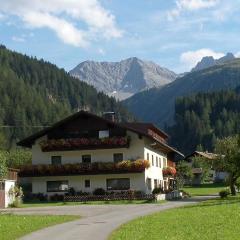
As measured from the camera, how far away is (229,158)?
2276 inches

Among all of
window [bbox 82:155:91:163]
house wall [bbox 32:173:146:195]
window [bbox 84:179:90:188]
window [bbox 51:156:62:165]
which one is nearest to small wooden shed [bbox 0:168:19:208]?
house wall [bbox 32:173:146:195]

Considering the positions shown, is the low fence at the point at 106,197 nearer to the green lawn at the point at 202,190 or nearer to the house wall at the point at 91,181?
the house wall at the point at 91,181

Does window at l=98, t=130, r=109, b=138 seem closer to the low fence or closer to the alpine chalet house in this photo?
the alpine chalet house

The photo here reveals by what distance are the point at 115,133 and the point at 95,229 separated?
124ft

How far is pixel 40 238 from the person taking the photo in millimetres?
20797

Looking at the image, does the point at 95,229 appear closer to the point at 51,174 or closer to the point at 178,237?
the point at 178,237

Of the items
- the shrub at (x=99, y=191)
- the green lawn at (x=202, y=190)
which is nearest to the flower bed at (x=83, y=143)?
the shrub at (x=99, y=191)

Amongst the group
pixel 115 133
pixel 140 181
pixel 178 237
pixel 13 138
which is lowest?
pixel 178 237

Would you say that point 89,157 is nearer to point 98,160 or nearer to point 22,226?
point 98,160

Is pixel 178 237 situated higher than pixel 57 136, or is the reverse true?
pixel 57 136

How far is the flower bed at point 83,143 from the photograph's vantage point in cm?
6000

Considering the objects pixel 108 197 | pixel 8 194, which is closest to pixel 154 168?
pixel 108 197

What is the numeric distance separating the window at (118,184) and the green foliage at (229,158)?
920 centimetres

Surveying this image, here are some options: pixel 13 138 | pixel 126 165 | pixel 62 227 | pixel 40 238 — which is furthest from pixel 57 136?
pixel 13 138
